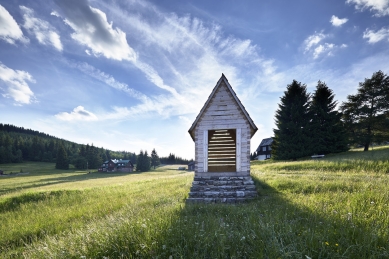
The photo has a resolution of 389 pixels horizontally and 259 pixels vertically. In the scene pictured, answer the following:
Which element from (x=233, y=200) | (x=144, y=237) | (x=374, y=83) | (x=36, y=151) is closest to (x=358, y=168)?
(x=233, y=200)

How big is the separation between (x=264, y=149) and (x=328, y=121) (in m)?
28.9

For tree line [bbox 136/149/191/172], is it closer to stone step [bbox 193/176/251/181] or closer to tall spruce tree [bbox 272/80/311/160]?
tall spruce tree [bbox 272/80/311/160]

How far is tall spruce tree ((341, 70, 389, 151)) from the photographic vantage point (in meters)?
28.5

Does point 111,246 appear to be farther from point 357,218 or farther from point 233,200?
point 233,200

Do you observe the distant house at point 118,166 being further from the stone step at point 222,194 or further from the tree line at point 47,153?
the stone step at point 222,194

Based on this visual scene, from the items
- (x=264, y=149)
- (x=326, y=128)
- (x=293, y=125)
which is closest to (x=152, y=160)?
(x=264, y=149)

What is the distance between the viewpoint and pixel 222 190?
30.5 ft

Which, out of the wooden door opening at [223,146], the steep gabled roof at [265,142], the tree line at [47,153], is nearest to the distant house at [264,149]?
the steep gabled roof at [265,142]

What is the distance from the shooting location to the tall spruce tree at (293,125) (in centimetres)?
2962

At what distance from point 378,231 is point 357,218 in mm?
677

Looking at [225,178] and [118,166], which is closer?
[225,178]

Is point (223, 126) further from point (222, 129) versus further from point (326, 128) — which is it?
point (326, 128)

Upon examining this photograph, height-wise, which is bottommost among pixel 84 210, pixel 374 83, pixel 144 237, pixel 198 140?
pixel 84 210

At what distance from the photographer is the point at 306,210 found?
A: 513 centimetres
